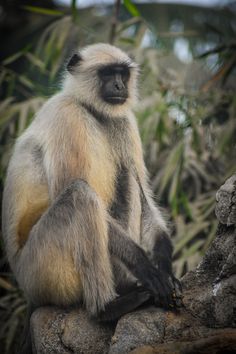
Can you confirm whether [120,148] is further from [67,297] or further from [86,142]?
[67,297]

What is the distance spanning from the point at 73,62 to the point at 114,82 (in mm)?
569

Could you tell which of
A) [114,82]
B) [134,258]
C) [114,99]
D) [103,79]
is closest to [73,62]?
[103,79]

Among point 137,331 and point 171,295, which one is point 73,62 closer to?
point 171,295

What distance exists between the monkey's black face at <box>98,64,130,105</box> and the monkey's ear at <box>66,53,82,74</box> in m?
0.34

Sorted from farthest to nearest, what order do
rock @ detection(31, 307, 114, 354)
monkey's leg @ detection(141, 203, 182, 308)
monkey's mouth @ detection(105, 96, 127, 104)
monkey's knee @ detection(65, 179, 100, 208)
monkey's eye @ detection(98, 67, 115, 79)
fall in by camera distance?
monkey's eye @ detection(98, 67, 115, 79) < monkey's mouth @ detection(105, 96, 127, 104) < monkey's leg @ detection(141, 203, 182, 308) < monkey's knee @ detection(65, 179, 100, 208) < rock @ detection(31, 307, 114, 354)

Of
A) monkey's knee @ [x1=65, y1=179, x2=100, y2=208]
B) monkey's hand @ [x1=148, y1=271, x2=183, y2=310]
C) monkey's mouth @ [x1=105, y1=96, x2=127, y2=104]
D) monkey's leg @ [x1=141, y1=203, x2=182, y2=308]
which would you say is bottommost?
monkey's hand @ [x1=148, y1=271, x2=183, y2=310]

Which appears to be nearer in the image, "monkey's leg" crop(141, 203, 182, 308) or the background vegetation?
"monkey's leg" crop(141, 203, 182, 308)

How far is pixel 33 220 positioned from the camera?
203 inches

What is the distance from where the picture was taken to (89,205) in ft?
15.5

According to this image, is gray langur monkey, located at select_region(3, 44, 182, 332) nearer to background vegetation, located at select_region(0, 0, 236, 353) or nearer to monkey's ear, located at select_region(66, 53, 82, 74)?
monkey's ear, located at select_region(66, 53, 82, 74)

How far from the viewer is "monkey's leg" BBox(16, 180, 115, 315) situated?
4637 mm

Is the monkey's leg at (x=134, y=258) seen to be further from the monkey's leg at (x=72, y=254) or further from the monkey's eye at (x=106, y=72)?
the monkey's eye at (x=106, y=72)

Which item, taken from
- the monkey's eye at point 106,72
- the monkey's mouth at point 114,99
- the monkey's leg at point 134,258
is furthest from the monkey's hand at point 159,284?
the monkey's eye at point 106,72

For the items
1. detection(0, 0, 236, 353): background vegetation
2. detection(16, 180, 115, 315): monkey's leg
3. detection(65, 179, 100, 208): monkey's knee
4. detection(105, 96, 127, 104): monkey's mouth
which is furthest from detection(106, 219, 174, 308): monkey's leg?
detection(0, 0, 236, 353): background vegetation
